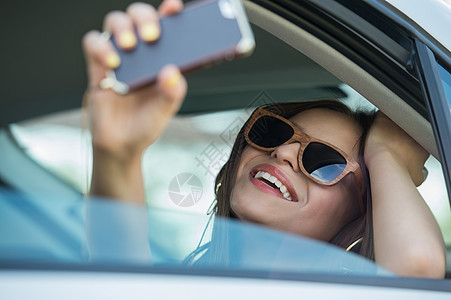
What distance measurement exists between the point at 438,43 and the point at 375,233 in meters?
0.49

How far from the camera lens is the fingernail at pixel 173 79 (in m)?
0.87

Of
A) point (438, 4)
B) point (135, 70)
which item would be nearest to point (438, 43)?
point (438, 4)

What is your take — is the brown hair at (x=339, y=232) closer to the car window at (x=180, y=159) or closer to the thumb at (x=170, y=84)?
the car window at (x=180, y=159)

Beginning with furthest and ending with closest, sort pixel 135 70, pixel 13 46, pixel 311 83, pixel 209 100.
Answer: pixel 311 83 < pixel 209 100 < pixel 13 46 < pixel 135 70

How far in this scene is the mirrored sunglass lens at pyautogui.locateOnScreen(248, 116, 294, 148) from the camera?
170cm

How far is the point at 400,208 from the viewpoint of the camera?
1399mm

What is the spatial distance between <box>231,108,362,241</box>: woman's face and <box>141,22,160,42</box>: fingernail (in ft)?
2.15

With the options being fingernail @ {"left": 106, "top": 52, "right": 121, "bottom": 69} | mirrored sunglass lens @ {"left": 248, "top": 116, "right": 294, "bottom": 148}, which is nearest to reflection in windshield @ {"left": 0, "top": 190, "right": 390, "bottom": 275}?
fingernail @ {"left": 106, "top": 52, "right": 121, "bottom": 69}

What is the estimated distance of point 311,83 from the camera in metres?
1.79

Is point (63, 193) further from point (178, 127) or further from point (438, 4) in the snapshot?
point (438, 4)

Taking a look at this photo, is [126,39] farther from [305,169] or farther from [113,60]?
[305,169]

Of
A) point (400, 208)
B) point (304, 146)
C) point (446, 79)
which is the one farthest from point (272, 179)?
point (446, 79)

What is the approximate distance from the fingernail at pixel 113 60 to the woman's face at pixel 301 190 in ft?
2.12

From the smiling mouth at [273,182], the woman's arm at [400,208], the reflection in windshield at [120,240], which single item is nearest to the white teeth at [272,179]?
the smiling mouth at [273,182]
